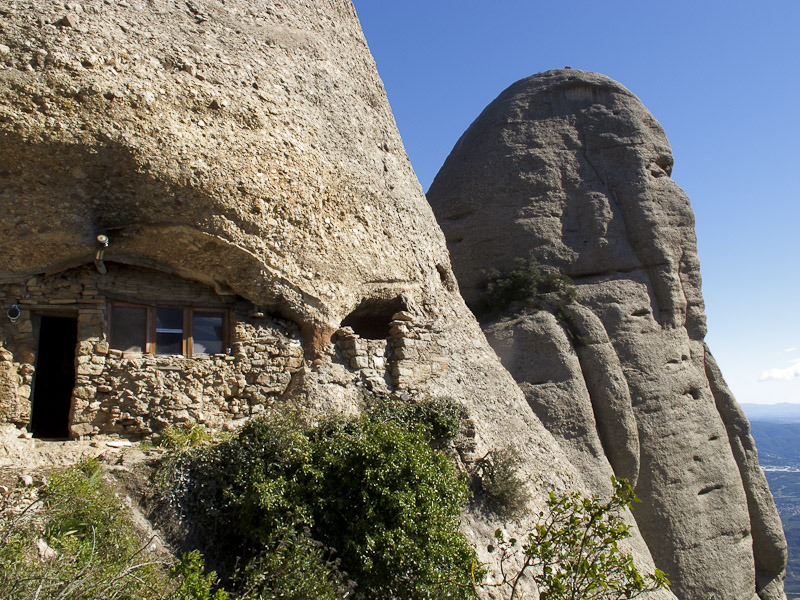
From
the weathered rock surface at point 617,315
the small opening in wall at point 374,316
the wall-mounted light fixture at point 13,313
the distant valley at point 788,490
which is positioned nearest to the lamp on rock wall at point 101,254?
the wall-mounted light fixture at point 13,313

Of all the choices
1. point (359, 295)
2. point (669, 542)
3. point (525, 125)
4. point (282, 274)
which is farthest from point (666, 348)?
point (282, 274)

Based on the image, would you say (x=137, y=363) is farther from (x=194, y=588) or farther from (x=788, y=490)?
(x=788, y=490)

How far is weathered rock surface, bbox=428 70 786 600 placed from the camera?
1495 centimetres

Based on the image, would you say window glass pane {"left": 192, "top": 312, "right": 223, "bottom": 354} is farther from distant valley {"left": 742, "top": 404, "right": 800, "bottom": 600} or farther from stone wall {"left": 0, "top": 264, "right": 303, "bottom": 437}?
distant valley {"left": 742, "top": 404, "right": 800, "bottom": 600}

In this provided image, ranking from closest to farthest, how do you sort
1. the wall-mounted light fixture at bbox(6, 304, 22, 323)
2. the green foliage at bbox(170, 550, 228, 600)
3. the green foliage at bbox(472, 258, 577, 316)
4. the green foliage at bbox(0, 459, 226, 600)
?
1. the green foliage at bbox(0, 459, 226, 600)
2. the green foliage at bbox(170, 550, 228, 600)
3. the wall-mounted light fixture at bbox(6, 304, 22, 323)
4. the green foliage at bbox(472, 258, 577, 316)

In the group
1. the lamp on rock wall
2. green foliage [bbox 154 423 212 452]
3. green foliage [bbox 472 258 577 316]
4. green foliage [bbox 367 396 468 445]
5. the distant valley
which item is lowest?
the distant valley

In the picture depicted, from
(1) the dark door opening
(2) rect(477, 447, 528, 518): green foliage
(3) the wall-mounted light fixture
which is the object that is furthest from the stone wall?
(2) rect(477, 447, 528, 518): green foliage

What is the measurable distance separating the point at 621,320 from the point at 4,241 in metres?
13.5

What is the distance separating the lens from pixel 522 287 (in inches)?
661

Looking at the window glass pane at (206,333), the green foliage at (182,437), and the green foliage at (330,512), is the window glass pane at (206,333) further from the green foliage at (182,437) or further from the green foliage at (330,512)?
the green foliage at (330,512)

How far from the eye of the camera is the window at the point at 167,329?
850 cm

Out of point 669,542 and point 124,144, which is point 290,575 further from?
point 669,542

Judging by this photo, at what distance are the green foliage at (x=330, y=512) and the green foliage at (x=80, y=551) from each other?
827mm

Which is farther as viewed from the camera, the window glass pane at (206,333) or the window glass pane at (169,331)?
the window glass pane at (206,333)
